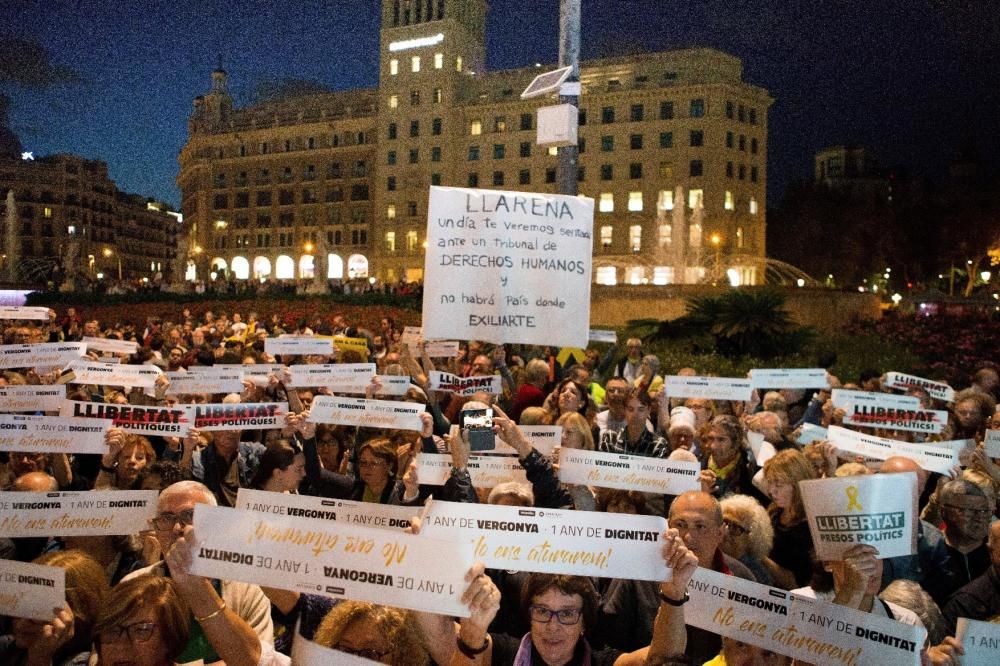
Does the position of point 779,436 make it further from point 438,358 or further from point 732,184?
point 732,184

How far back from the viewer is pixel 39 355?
9.26m

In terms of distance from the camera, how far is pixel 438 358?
47.4 ft

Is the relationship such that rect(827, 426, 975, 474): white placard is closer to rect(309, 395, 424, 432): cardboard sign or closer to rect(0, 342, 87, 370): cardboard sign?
rect(309, 395, 424, 432): cardboard sign

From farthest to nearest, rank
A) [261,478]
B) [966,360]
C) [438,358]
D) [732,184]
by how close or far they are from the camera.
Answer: [732,184], [966,360], [438,358], [261,478]

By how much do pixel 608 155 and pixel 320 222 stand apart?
3367 cm

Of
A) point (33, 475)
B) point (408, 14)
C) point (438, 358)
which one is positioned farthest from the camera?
point (408, 14)

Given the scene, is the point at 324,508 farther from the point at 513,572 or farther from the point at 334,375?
the point at 334,375

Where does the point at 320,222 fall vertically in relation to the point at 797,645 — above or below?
above

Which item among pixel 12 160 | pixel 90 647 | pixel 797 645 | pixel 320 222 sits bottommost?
pixel 90 647

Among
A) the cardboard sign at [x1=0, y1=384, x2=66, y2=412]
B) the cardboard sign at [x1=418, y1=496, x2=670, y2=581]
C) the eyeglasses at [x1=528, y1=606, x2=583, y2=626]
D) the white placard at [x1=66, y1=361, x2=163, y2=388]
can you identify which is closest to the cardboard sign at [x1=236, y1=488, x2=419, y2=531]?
the cardboard sign at [x1=418, y1=496, x2=670, y2=581]

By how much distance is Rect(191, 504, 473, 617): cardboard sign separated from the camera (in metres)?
3.03

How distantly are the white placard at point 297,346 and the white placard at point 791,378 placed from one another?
552cm

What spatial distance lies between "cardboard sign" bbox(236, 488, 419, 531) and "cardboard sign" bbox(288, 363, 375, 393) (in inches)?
157

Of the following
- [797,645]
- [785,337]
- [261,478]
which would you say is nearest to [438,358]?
[785,337]
